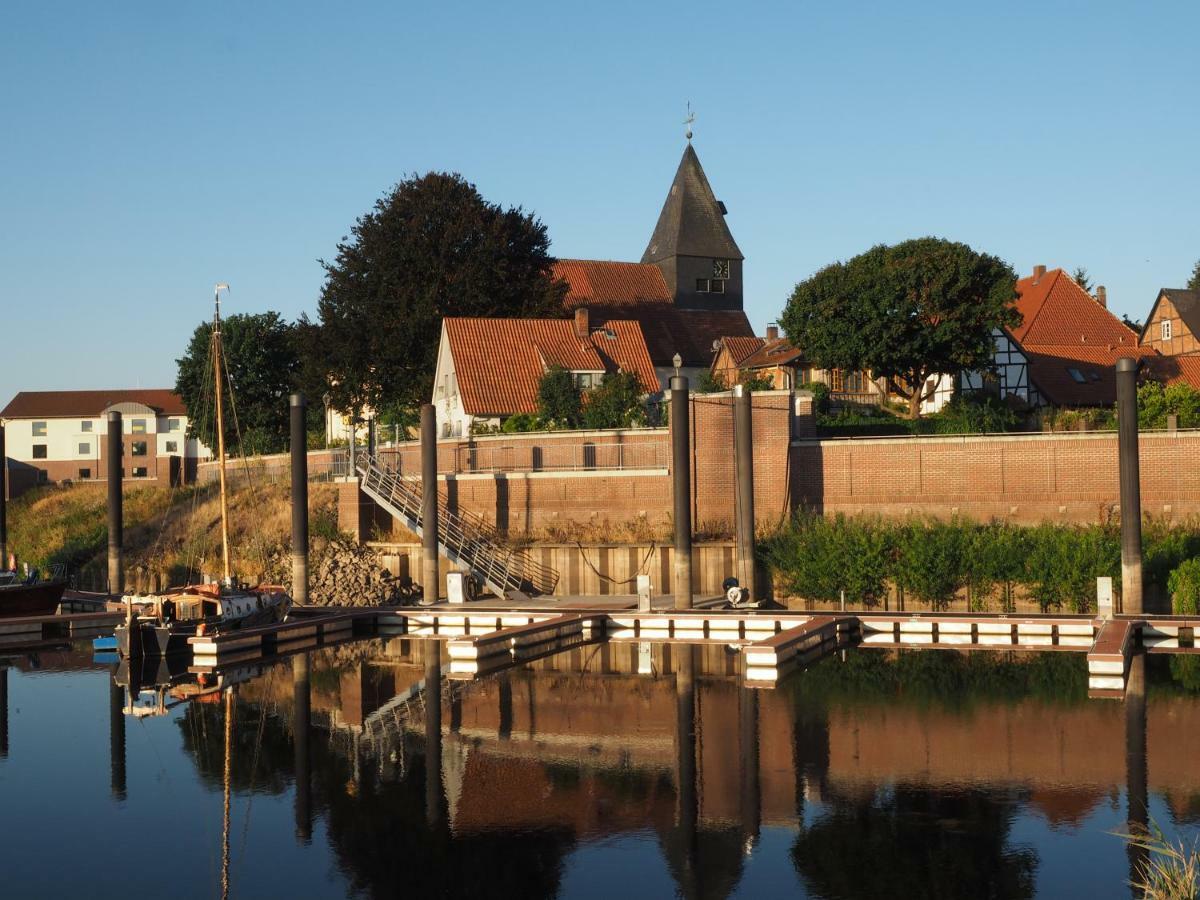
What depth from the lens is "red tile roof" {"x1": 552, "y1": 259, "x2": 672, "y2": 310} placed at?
66.4m

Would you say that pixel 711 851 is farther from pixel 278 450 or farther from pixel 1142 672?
pixel 278 450

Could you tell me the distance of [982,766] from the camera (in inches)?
734

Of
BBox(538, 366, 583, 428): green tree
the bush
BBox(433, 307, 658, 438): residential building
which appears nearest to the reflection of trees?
the bush

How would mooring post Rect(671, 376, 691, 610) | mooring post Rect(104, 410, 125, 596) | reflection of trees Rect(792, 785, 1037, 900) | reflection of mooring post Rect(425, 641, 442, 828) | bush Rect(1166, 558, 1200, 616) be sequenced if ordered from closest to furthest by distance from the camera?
reflection of trees Rect(792, 785, 1037, 900) < reflection of mooring post Rect(425, 641, 442, 828) < bush Rect(1166, 558, 1200, 616) < mooring post Rect(671, 376, 691, 610) < mooring post Rect(104, 410, 125, 596)

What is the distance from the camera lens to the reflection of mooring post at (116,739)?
19.4 metres

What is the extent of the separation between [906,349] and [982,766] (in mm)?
27782

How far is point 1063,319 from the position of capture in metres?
56.3

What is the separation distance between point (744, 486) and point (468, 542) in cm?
963

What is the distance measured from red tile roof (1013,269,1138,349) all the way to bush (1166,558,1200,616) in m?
25.1

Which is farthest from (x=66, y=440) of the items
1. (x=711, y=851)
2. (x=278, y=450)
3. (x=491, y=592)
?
(x=711, y=851)

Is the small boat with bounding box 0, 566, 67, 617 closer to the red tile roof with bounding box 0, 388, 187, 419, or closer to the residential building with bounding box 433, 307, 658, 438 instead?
the residential building with bounding box 433, 307, 658, 438

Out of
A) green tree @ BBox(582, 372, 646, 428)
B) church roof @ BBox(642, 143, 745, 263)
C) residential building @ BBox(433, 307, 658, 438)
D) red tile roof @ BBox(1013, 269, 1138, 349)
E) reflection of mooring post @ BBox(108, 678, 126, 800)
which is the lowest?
reflection of mooring post @ BBox(108, 678, 126, 800)

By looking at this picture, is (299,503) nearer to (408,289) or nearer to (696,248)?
(408,289)

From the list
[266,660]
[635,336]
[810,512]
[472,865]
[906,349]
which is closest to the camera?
[472,865]
